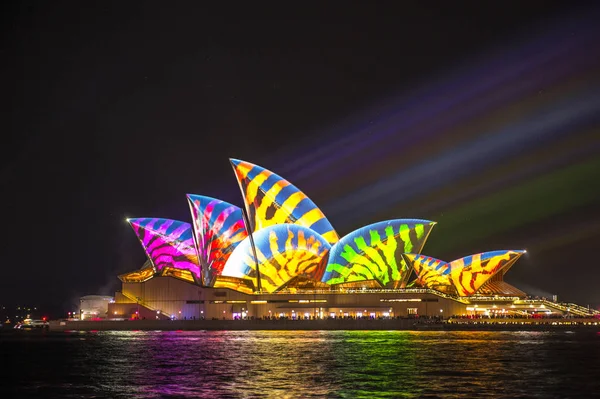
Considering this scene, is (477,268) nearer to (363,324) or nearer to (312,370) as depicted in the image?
(363,324)

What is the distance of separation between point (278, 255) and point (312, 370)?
4791 centimetres

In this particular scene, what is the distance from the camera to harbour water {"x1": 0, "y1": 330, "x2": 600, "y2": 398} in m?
32.4

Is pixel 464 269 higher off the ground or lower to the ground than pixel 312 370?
higher

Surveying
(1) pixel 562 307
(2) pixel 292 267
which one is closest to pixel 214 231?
(2) pixel 292 267

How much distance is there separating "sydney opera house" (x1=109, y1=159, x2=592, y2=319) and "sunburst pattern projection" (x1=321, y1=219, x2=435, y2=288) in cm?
11

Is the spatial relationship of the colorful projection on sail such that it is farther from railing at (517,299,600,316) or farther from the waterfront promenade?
railing at (517,299,600,316)

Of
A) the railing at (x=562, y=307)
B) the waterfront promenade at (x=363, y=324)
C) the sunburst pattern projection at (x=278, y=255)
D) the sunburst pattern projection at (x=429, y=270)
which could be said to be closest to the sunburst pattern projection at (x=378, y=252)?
the sunburst pattern projection at (x=429, y=270)

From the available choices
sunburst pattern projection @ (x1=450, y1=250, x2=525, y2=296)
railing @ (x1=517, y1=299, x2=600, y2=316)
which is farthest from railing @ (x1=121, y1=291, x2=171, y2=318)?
railing @ (x1=517, y1=299, x2=600, y2=316)

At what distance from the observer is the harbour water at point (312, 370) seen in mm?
32406

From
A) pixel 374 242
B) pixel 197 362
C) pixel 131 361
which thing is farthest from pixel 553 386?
pixel 374 242

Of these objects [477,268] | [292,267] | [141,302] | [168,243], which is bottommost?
[141,302]

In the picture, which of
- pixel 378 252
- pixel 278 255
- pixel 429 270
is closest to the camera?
pixel 278 255

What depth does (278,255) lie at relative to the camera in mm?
87438

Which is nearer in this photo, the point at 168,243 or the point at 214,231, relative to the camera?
the point at 214,231
